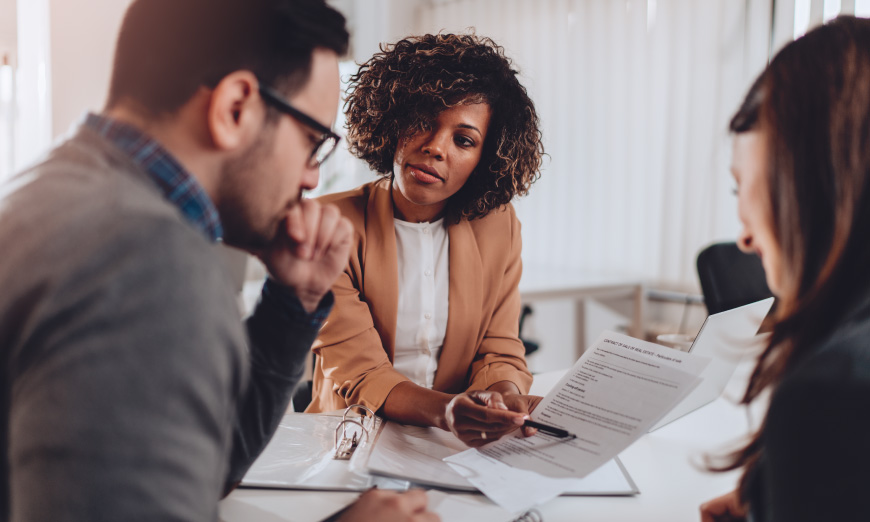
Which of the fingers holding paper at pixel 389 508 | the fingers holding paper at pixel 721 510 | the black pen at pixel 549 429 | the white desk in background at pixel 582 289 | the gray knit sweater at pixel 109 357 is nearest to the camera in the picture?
the gray knit sweater at pixel 109 357

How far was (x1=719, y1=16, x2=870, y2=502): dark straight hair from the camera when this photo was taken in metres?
0.58

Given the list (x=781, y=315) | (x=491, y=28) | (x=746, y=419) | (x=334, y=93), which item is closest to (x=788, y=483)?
(x=781, y=315)

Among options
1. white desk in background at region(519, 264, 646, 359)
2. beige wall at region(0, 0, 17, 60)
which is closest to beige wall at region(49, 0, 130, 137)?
beige wall at region(0, 0, 17, 60)

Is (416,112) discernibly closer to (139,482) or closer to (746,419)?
(746,419)

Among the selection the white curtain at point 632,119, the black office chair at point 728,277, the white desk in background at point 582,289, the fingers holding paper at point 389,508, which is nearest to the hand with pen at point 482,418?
the fingers holding paper at point 389,508

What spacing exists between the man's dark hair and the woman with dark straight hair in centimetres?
52

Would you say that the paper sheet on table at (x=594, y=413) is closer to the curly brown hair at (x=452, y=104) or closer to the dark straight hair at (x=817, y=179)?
the dark straight hair at (x=817, y=179)

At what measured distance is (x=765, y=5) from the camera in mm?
2627

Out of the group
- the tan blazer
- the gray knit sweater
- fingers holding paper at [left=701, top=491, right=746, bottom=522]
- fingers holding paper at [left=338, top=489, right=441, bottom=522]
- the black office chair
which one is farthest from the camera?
the black office chair

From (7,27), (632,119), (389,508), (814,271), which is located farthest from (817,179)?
(7,27)

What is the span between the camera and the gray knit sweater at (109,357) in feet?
1.39

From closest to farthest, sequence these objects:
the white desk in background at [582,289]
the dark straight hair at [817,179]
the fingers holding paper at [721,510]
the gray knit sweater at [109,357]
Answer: the gray knit sweater at [109,357]
the dark straight hair at [817,179]
the fingers holding paper at [721,510]
the white desk in background at [582,289]

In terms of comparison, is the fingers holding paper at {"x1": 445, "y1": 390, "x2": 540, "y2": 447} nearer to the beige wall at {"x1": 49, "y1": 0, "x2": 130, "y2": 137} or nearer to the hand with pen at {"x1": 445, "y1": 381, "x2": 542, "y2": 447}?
the hand with pen at {"x1": 445, "y1": 381, "x2": 542, "y2": 447}

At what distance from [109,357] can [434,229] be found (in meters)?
1.13
